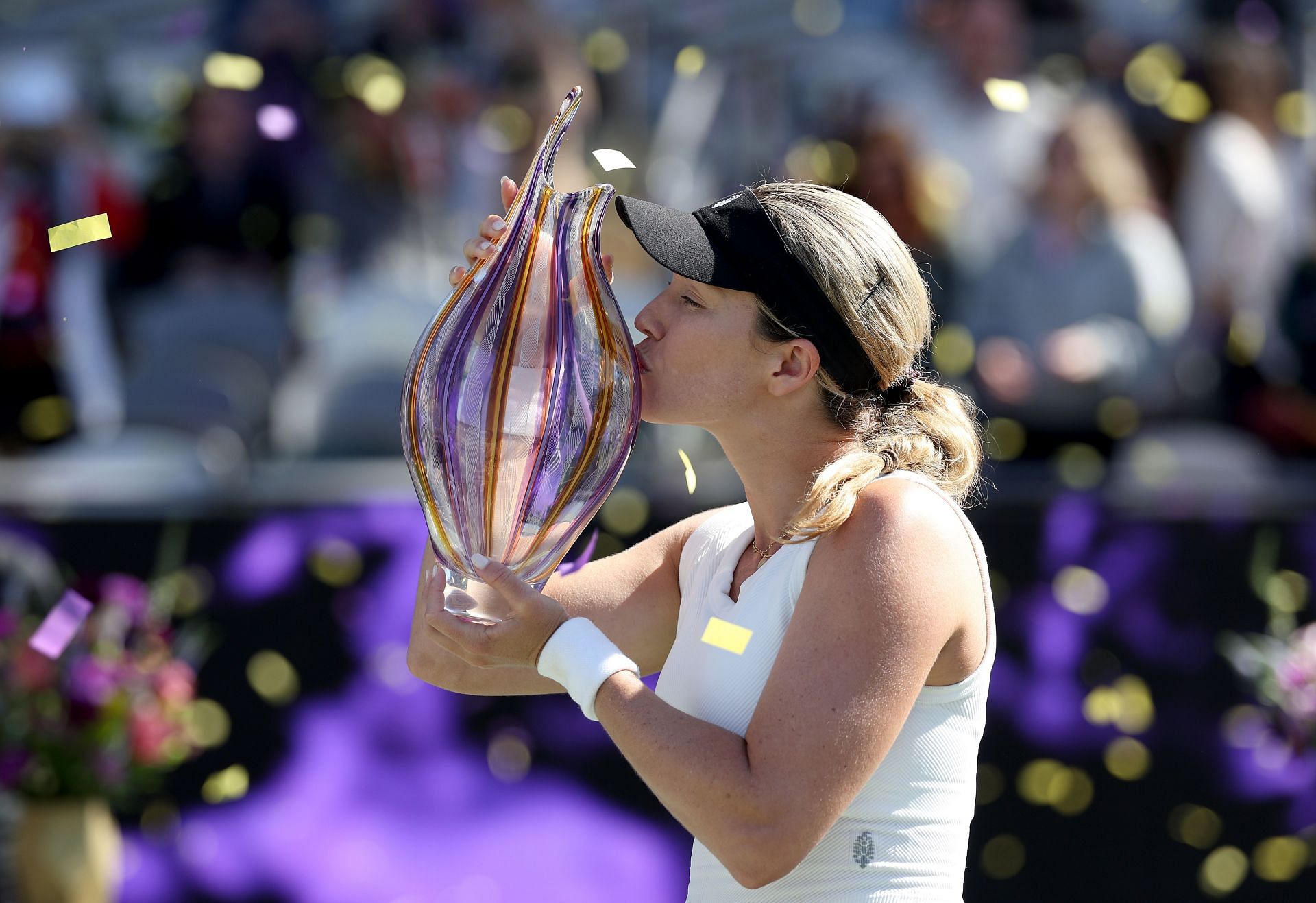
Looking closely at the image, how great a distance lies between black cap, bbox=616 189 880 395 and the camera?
63.6 inches

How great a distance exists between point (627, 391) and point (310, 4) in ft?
9.99

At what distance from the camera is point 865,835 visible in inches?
61.2

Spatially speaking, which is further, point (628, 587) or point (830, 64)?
point (830, 64)

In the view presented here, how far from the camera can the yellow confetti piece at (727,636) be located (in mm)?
1606

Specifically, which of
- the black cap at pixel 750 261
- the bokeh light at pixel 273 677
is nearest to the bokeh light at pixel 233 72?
the bokeh light at pixel 273 677

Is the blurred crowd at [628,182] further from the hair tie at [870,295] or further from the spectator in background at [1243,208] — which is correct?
the hair tie at [870,295]

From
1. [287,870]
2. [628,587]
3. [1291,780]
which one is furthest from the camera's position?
[1291,780]

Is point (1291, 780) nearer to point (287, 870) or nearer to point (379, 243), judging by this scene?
point (287, 870)

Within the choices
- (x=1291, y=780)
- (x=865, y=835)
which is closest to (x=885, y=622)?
(x=865, y=835)

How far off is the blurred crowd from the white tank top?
1962 millimetres

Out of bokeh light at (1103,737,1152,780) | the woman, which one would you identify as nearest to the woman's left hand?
the woman

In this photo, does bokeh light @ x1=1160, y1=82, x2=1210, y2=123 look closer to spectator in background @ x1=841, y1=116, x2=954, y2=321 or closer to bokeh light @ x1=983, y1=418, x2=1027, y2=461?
spectator in background @ x1=841, y1=116, x2=954, y2=321

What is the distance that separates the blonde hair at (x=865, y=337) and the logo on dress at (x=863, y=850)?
325mm

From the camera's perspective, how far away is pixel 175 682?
311cm
